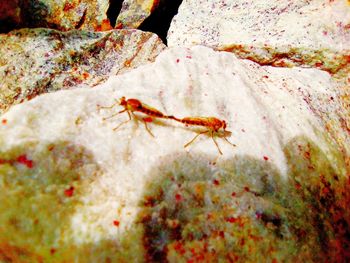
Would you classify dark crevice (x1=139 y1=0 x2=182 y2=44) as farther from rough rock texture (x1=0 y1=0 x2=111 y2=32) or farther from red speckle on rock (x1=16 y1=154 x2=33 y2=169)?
red speckle on rock (x1=16 y1=154 x2=33 y2=169)

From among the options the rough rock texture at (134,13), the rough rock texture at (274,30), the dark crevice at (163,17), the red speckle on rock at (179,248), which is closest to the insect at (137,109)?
the red speckle on rock at (179,248)

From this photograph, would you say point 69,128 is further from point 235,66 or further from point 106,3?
point 106,3

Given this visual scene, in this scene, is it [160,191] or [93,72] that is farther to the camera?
[93,72]

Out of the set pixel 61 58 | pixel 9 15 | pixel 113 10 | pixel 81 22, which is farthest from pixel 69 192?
pixel 113 10

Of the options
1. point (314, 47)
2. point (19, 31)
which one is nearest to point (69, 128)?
point (19, 31)

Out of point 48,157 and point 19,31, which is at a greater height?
point 19,31

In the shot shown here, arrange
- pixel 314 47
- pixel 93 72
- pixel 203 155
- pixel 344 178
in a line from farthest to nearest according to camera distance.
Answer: pixel 314 47 → pixel 93 72 → pixel 344 178 → pixel 203 155
